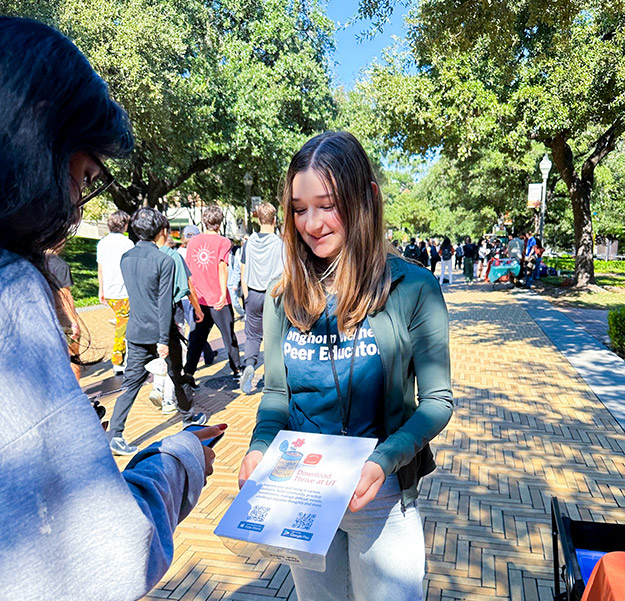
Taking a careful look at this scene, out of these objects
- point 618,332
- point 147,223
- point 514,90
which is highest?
point 514,90

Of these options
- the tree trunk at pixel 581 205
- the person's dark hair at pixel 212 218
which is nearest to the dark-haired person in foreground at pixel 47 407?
the person's dark hair at pixel 212 218

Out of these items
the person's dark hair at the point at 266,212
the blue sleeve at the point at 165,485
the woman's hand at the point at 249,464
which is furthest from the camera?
the person's dark hair at the point at 266,212

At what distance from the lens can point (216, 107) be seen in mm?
18656

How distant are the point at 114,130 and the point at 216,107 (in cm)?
1905

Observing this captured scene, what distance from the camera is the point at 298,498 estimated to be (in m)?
1.29

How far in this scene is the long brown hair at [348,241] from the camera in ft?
5.10

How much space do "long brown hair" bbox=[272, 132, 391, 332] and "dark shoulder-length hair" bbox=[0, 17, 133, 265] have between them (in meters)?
0.76

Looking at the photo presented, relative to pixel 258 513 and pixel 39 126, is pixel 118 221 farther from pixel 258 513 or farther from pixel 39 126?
pixel 39 126

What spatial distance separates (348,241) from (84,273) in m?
21.2

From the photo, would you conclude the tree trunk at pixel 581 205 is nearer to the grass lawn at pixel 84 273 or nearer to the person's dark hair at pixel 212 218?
the person's dark hair at pixel 212 218

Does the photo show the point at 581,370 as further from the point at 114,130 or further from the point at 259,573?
the point at 114,130

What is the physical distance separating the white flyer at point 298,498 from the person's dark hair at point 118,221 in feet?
17.4

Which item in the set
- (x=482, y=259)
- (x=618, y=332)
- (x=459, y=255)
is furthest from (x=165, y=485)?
(x=459, y=255)

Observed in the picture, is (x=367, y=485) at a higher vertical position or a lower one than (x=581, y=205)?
lower
